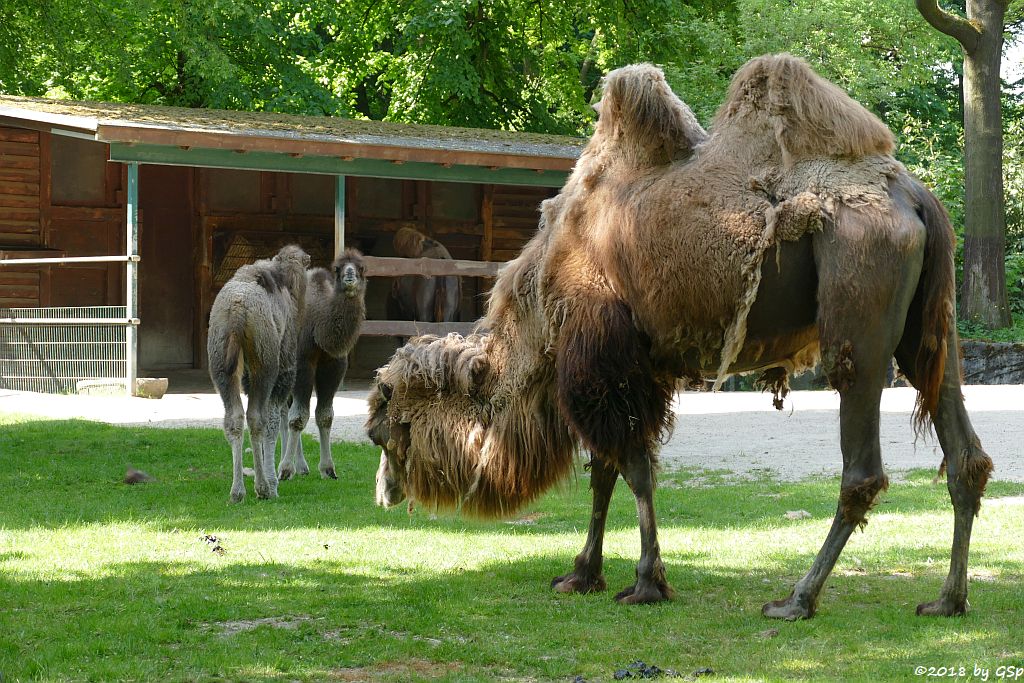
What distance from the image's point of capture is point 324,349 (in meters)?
10.9

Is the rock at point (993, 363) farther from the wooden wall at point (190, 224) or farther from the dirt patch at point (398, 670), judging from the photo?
the dirt patch at point (398, 670)

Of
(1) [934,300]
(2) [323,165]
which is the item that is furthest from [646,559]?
(2) [323,165]

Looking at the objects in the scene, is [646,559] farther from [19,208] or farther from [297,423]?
[19,208]

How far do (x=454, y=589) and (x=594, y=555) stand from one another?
2.50 ft

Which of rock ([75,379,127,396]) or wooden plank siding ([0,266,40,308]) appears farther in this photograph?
wooden plank siding ([0,266,40,308])

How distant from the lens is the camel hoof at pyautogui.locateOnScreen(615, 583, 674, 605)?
590 cm

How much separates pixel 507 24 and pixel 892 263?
26441 mm

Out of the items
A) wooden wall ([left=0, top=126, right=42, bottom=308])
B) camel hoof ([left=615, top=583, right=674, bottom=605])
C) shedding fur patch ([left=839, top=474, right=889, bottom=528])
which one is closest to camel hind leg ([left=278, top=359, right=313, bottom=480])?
camel hoof ([left=615, top=583, right=674, bottom=605])

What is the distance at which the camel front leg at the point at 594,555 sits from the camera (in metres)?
6.23


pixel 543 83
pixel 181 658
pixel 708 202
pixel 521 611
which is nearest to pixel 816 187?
pixel 708 202

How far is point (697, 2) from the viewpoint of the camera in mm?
32156

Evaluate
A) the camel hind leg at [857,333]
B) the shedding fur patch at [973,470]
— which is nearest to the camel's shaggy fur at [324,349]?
the camel hind leg at [857,333]

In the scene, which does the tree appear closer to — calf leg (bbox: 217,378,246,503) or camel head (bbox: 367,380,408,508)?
calf leg (bbox: 217,378,246,503)

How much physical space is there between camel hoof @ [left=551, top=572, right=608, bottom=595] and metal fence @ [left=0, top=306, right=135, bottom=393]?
12.0m
